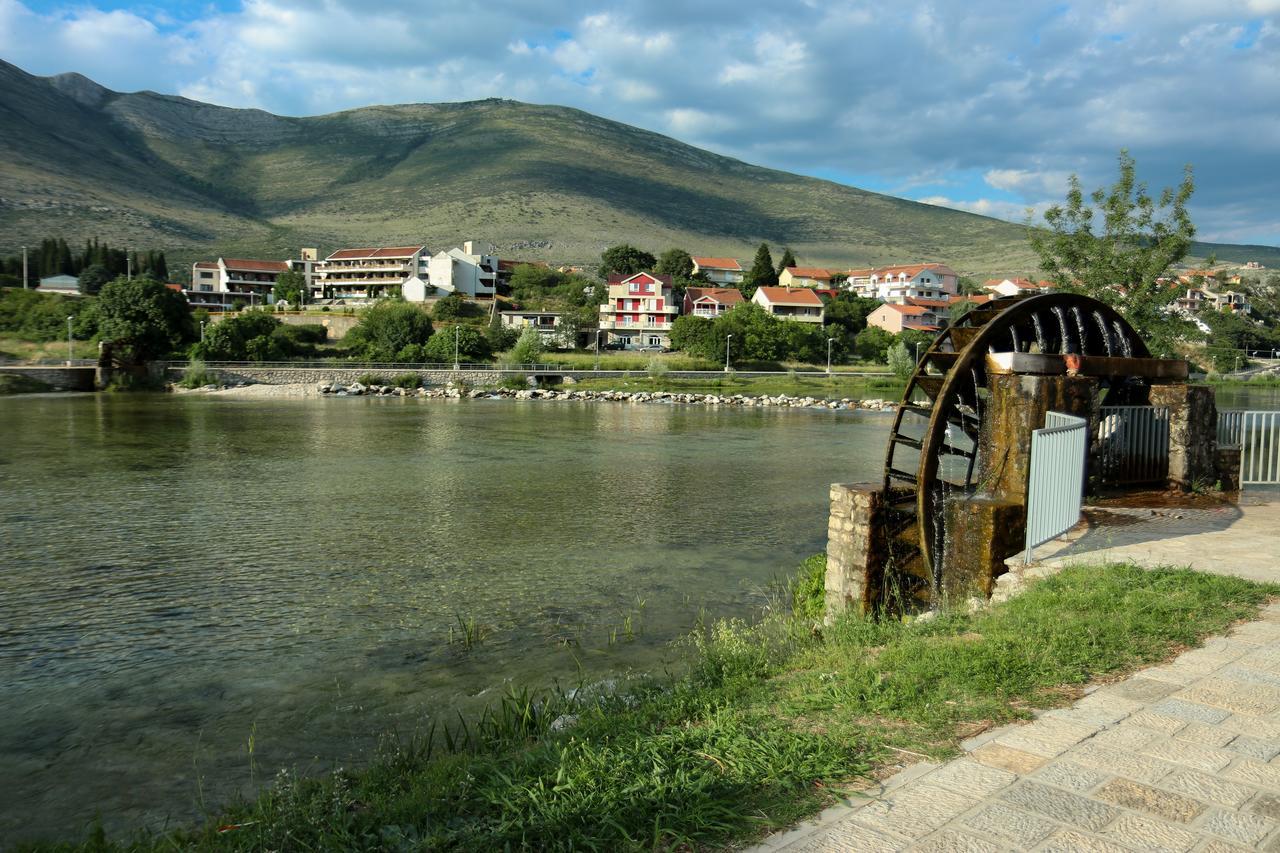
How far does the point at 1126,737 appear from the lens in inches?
202

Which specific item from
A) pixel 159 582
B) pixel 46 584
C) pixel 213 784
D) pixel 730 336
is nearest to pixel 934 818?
pixel 213 784

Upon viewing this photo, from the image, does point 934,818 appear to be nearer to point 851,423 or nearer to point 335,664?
point 335,664

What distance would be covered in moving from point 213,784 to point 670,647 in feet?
18.9

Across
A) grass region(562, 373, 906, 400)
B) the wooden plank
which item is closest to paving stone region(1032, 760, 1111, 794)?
the wooden plank

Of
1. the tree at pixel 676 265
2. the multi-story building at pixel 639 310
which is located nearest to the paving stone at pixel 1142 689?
the multi-story building at pixel 639 310

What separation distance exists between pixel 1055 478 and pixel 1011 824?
701cm

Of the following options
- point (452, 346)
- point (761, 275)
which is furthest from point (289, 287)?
point (761, 275)

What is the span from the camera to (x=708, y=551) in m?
17.7

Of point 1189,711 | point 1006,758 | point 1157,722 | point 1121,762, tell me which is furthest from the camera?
point 1189,711

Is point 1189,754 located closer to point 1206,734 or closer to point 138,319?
point 1206,734

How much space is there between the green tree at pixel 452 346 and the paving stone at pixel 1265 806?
8606cm

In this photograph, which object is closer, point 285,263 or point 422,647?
point 422,647

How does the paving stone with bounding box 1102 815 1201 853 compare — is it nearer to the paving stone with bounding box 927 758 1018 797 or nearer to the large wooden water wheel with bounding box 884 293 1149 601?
the paving stone with bounding box 927 758 1018 797

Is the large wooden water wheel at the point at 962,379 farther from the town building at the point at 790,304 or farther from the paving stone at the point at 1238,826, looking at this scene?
the town building at the point at 790,304
